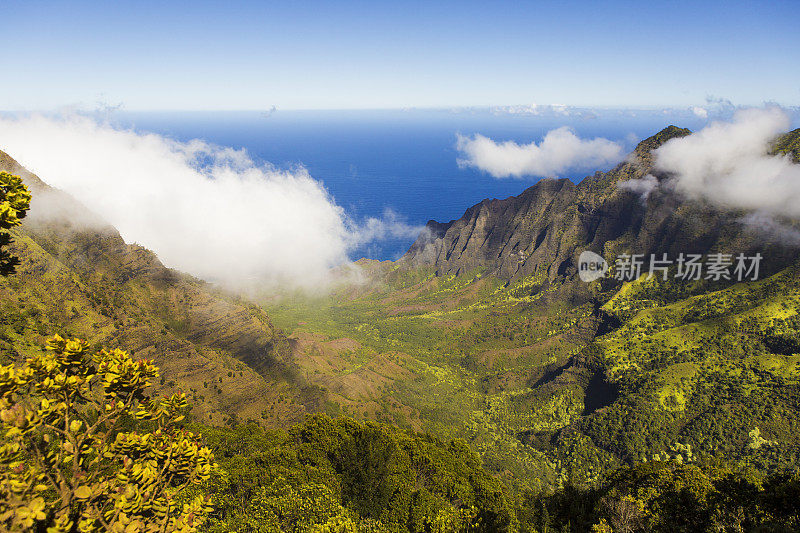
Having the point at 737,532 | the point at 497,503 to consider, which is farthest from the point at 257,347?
the point at 737,532

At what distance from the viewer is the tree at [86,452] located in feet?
23.9

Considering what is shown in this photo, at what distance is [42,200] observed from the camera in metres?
68.1

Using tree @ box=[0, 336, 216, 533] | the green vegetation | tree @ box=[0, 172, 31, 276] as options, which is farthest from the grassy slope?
tree @ box=[0, 172, 31, 276]

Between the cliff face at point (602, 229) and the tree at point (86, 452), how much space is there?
155489 millimetres

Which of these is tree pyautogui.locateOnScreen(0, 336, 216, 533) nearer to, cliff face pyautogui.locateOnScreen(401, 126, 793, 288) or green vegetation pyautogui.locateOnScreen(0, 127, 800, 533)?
green vegetation pyautogui.locateOnScreen(0, 127, 800, 533)

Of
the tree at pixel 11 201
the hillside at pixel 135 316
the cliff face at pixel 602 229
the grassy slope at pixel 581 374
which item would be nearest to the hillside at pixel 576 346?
the grassy slope at pixel 581 374

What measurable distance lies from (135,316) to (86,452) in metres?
64.6

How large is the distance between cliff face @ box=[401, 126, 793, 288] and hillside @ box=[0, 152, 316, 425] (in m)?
129

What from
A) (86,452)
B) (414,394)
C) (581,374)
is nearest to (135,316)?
(86,452)

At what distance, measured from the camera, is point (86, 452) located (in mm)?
8234

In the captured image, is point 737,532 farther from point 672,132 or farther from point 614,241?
point 672,132

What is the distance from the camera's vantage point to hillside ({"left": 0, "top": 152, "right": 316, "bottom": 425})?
51562 mm

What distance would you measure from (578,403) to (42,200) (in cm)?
13219

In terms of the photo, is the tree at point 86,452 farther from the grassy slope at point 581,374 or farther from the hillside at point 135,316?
the grassy slope at point 581,374
